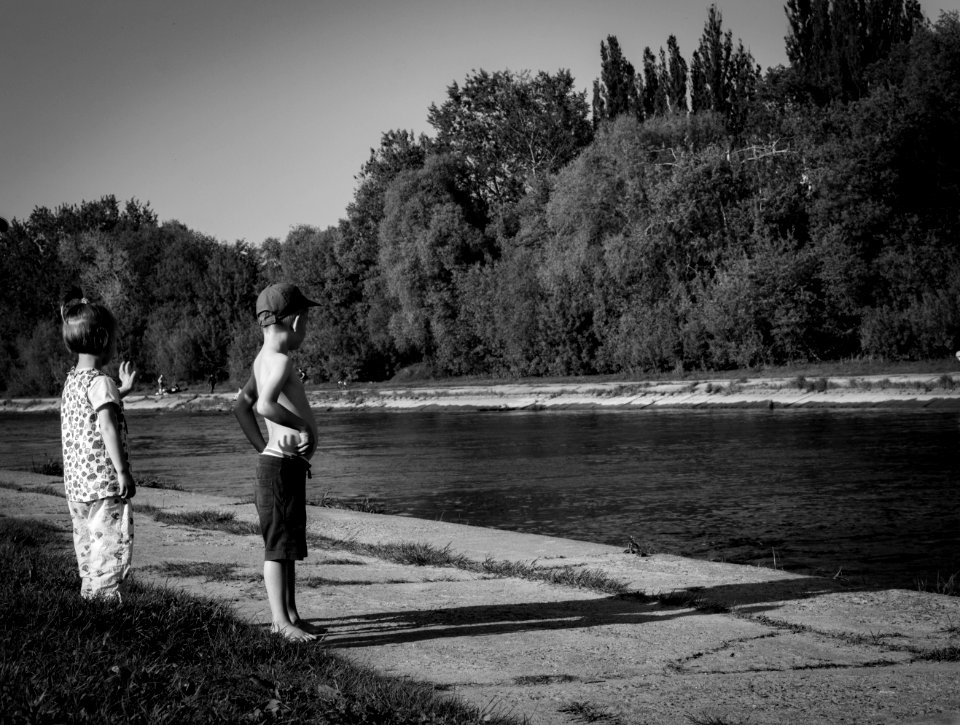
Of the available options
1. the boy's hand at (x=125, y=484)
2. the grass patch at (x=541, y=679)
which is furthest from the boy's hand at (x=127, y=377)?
the grass patch at (x=541, y=679)

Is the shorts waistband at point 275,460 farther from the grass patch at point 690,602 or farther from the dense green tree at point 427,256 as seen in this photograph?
the dense green tree at point 427,256

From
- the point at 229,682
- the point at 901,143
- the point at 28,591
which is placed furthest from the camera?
the point at 901,143

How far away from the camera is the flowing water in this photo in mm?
11156

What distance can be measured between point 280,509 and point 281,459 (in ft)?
0.87

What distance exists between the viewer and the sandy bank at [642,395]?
32281 millimetres

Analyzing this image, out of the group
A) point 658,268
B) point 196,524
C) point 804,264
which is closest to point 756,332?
point 804,264

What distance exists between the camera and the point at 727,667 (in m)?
5.22

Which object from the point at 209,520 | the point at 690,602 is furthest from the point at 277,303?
the point at 209,520

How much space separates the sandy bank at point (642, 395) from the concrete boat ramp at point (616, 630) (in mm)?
25129

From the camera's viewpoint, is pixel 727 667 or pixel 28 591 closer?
pixel 727 667

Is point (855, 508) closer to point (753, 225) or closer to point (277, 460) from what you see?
point (277, 460)

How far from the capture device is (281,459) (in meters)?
5.88

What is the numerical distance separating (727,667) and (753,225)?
43.8 meters

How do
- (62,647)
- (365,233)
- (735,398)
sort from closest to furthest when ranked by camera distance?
(62,647)
(735,398)
(365,233)
